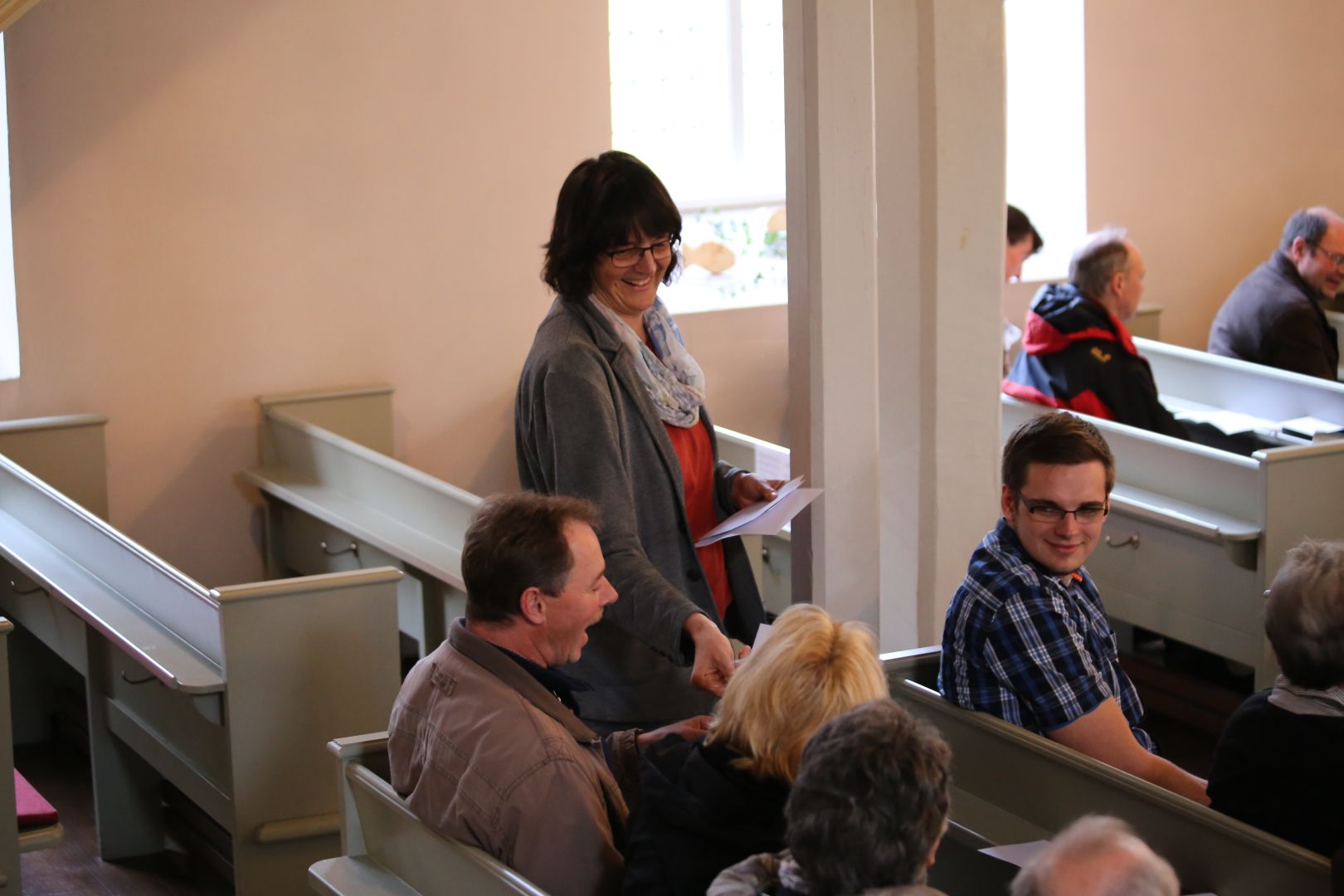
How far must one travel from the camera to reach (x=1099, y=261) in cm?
533

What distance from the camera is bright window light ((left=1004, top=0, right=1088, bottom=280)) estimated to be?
24.9 feet

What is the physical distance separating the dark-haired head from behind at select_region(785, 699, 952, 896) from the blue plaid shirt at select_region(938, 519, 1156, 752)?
2.62 feet

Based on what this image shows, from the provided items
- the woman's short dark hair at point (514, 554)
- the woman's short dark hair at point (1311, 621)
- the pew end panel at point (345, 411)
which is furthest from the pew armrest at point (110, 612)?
the woman's short dark hair at point (1311, 621)

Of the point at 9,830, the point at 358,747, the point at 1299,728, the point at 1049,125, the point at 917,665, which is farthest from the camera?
the point at 1049,125

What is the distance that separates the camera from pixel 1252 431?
5.53 metres

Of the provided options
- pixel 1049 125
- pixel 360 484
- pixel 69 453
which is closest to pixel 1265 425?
pixel 1049 125

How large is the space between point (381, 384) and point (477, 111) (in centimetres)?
116

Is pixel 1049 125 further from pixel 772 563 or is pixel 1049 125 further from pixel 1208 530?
pixel 772 563

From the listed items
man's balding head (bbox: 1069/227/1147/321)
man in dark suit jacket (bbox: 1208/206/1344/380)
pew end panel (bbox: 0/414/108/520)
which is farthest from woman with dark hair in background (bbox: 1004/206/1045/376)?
pew end panel (bbox: 0/414/108/520)

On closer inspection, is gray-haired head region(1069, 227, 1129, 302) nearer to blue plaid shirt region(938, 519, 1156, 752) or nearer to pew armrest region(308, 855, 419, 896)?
blue plaid shirt region(938, 519, 1156, 752)

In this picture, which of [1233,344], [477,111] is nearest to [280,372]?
[477,111]

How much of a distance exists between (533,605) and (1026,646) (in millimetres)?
772

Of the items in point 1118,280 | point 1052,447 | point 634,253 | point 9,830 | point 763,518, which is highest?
point 634,253

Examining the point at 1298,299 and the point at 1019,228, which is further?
the point at 1298,299
